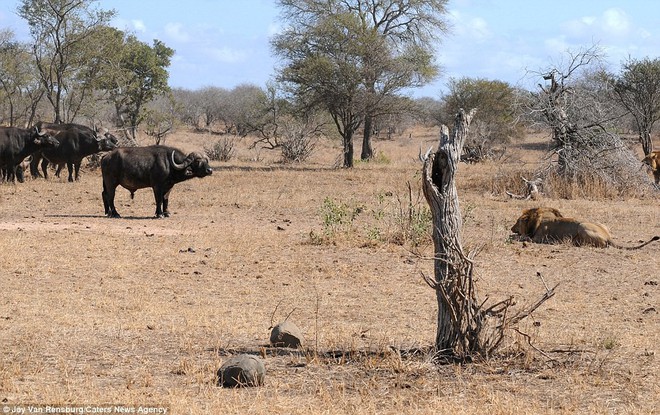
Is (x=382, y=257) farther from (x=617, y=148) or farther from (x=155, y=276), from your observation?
(x=617, y=148)

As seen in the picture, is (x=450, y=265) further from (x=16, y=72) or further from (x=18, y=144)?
(x=16, y=72)

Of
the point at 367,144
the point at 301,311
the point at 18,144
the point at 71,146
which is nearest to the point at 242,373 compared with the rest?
the point at 301,311

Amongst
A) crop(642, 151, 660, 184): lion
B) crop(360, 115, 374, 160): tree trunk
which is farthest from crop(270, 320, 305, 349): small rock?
crop(360, 115, 374, 160): tree trunk

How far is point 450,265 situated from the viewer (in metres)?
7.13

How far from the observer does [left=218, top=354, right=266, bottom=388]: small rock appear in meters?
6.25

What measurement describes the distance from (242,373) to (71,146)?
61.7 feet

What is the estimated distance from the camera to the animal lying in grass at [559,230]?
13031 mm

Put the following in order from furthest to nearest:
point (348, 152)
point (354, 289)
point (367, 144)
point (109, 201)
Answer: point (367, 144) < point (348, 152) < point (109, 201) < point (354, 289)

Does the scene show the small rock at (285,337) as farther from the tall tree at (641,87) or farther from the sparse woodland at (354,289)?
the tall tree at (641,87)

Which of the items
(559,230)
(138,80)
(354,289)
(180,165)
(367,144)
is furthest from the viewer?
(138,80)

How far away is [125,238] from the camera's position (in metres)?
13.9

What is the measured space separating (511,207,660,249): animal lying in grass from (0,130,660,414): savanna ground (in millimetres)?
219

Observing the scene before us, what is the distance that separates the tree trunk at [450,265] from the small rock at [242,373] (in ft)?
4.73

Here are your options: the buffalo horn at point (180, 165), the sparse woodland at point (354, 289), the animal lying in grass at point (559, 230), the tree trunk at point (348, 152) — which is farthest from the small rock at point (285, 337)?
the tree trunk at point (348, 152)
